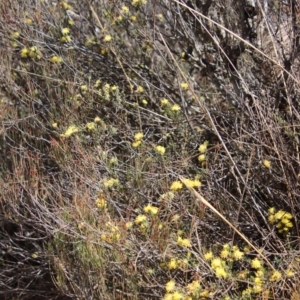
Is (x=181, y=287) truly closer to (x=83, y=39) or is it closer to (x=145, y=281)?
(x=145, y=281)

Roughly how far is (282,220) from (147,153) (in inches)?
36.1

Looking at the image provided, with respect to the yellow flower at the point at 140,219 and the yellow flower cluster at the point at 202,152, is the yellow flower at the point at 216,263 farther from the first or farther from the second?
the yellow flower cluster at the point at 202,152

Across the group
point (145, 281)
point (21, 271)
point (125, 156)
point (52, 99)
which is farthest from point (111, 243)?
point (52, 99)

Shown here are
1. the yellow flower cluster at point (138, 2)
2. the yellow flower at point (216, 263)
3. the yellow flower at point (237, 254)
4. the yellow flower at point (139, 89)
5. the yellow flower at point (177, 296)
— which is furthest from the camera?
the yellow flower at point (139, 89)

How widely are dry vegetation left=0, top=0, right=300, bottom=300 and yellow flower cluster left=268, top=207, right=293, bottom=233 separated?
11 millimetres

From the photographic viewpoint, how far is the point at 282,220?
355 cm

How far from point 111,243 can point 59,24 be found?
210cm

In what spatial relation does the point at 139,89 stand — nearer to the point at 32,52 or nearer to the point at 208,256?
the point at 32,52

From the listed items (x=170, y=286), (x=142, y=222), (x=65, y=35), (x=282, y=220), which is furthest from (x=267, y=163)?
(x=65, y=35)

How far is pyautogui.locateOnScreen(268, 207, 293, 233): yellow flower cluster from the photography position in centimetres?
354

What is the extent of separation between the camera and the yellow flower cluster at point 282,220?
3.54 metres

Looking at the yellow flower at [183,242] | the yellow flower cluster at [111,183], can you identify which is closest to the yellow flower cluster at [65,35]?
the yellow flower cluster at [111,183]

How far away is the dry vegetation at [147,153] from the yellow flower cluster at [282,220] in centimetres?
1

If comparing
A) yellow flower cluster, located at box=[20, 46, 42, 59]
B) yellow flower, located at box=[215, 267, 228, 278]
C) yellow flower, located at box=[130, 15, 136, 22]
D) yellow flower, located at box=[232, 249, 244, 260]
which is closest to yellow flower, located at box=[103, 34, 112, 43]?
yellow flower, located at box=[130, 15, 136, 22]
